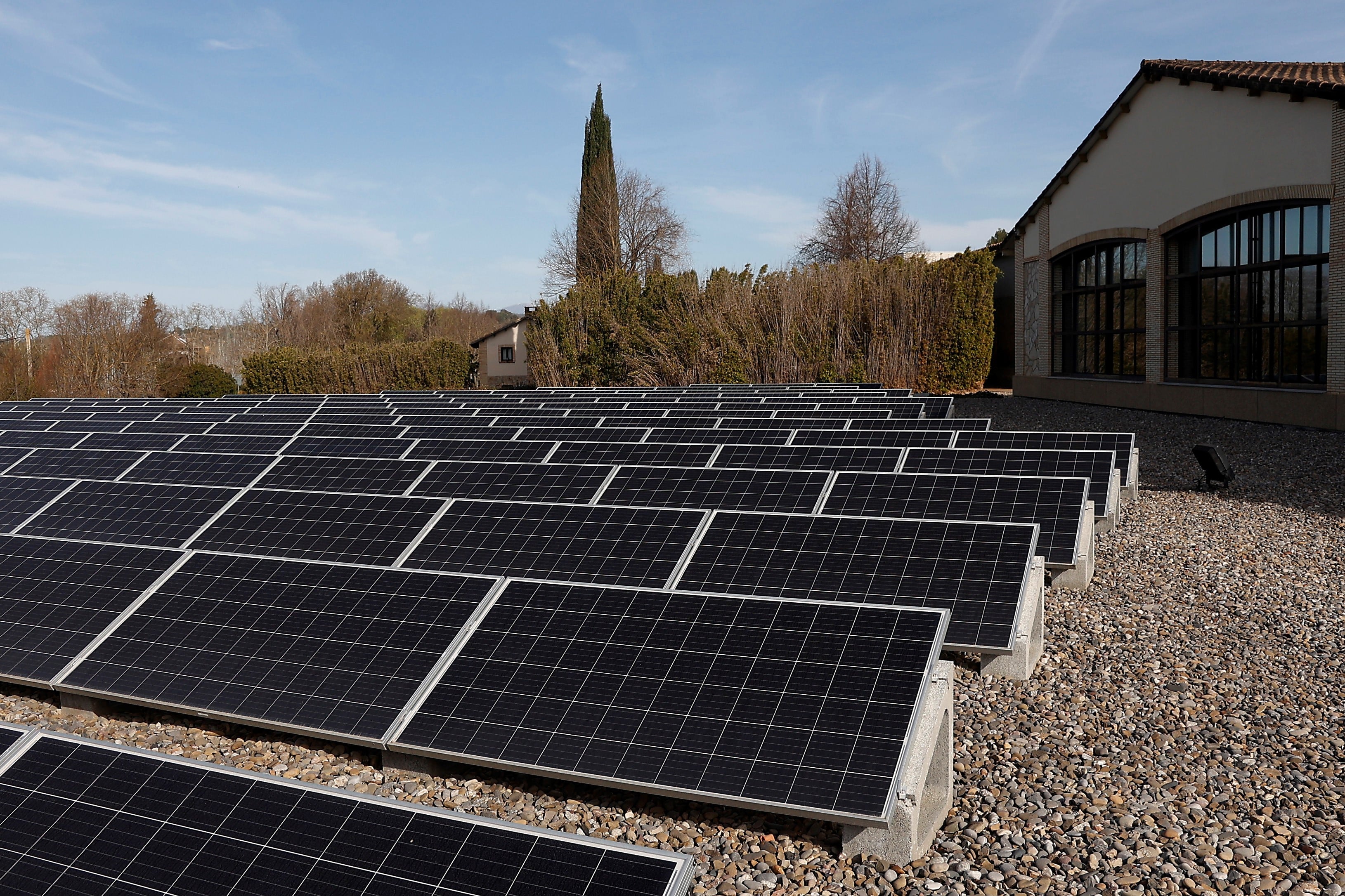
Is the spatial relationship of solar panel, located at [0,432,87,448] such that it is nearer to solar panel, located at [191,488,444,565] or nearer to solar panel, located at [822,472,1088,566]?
solar panel, located at [191,488,444,565]

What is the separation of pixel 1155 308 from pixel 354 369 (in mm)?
34660

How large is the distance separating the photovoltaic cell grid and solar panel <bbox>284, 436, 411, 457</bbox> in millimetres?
8504

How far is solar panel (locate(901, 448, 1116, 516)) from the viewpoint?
903cm

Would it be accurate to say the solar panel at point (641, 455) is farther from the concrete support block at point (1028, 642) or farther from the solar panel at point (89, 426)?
the solar panel at point (89, 426)

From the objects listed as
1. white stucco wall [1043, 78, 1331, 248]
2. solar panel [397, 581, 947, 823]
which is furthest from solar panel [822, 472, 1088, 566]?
white stucco wall [1043, 78, 1331, 248]

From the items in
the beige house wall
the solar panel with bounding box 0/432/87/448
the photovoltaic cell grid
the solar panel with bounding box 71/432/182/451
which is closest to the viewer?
the photovoltaic cell grid

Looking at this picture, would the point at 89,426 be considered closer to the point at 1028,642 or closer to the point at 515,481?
the point at 515,481

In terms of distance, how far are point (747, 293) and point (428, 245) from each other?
2515cm

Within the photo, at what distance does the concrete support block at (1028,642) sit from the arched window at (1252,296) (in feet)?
62.5

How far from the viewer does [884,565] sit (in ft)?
19.5

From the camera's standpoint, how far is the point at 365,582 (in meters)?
5.41

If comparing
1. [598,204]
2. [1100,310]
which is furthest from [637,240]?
[1100,310]

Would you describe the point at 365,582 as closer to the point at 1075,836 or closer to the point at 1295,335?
the point at 1075,836

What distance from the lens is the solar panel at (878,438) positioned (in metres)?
11.4
